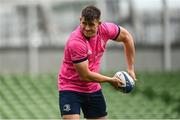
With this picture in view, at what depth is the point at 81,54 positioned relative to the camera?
20.1 ft

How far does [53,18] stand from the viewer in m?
15.1

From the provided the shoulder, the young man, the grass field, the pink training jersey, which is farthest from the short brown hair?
the grass field

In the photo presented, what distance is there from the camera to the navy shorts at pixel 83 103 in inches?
249

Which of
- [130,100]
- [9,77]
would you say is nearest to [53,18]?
[9,77]

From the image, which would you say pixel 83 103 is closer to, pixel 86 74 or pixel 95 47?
pixel 86 74

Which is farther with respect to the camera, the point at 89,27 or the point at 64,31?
the point at 64,31

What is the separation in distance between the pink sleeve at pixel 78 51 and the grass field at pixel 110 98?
19.3ft

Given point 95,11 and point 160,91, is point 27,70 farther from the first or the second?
point 95,11

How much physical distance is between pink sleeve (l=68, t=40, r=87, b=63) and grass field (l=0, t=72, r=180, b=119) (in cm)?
590

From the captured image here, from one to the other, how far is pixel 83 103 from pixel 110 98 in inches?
275

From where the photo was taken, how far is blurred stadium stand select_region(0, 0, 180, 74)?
580 inches

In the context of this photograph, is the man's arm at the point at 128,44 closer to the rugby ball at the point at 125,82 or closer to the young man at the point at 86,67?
the young man at the point at 86,67

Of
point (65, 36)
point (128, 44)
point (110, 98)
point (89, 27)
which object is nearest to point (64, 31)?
point (65, 36)

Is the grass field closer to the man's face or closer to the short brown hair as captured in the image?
the man's face
